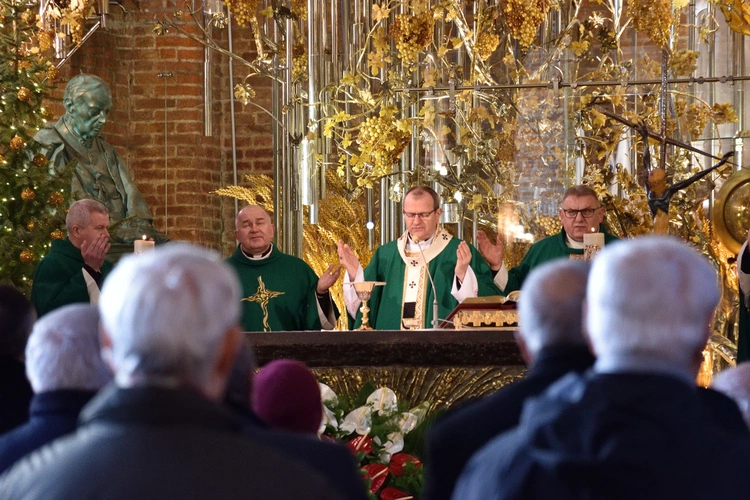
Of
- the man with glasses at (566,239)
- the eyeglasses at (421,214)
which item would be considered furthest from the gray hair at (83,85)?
the man with glasses at (566,239)

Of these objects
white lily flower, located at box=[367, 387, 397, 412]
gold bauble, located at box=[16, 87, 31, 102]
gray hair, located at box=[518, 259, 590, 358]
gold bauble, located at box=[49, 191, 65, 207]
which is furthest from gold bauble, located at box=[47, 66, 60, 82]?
gray hair, located at box=[518, 259, 590, 358]

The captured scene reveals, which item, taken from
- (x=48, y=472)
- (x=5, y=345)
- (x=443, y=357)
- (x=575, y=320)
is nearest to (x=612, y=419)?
(x=575, y=320)

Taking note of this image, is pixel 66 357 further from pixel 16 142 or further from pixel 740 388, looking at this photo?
pixel 16 142

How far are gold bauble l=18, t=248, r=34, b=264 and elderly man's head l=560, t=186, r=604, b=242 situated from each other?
10.2 ft

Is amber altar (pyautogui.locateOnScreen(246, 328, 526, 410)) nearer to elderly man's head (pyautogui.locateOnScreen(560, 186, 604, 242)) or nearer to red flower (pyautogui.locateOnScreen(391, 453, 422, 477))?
red flower (pyautogui.locateOnScreen(391, 453, 422, 477))

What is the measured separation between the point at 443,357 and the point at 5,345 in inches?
132

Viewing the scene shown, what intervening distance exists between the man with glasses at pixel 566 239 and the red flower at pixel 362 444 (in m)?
2.91

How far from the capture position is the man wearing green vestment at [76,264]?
7727 mm

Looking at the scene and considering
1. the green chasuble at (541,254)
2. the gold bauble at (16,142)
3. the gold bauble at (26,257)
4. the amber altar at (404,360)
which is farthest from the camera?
the gold bauble at (16,142)

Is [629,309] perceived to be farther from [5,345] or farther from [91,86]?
[91,86]

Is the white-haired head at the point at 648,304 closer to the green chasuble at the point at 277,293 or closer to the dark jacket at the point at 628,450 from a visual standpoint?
the dark jacket at the point at 628,450

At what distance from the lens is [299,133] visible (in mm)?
9766

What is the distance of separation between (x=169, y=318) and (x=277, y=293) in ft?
20.7

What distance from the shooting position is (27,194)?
863 cm
